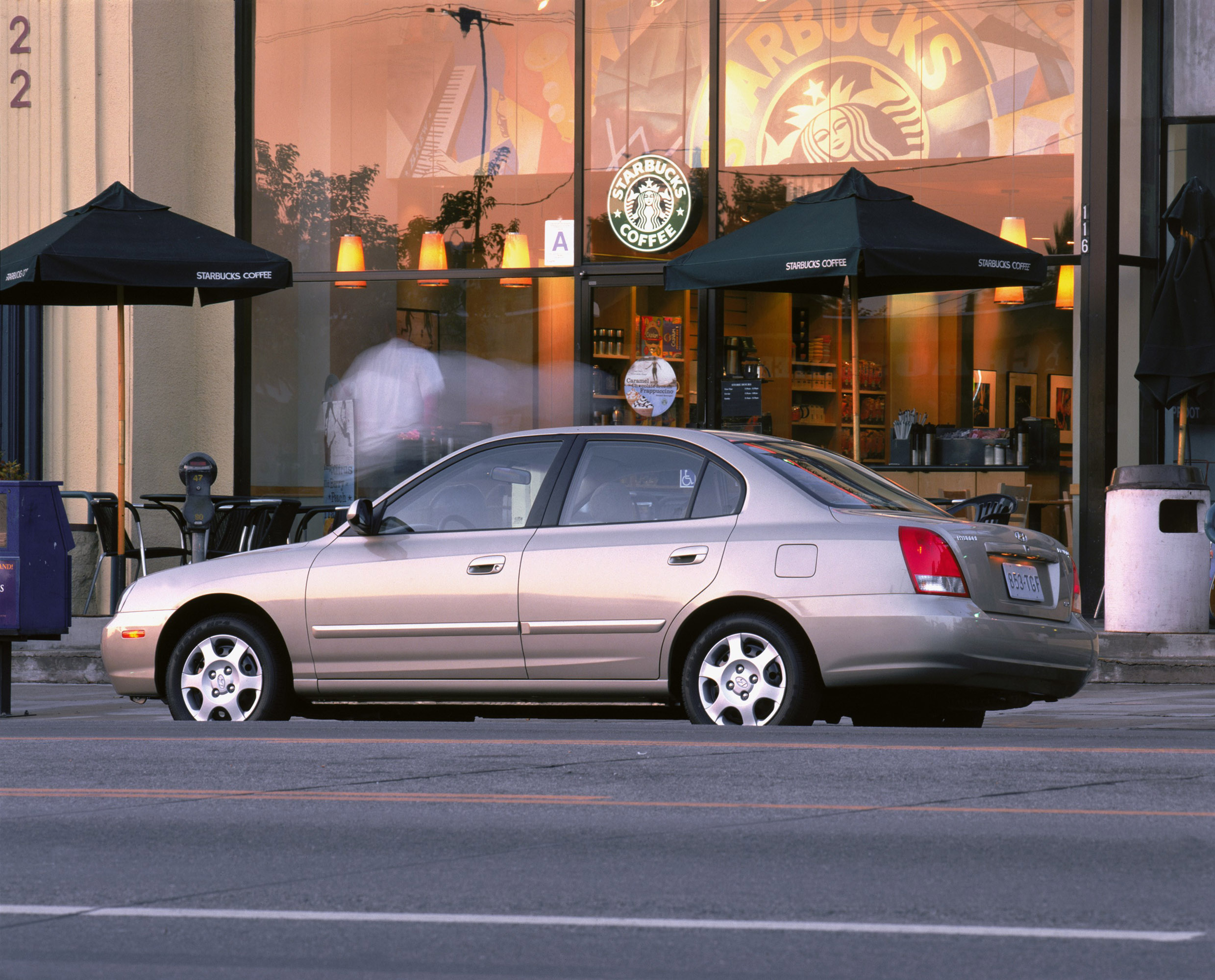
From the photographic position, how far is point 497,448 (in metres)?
8.73

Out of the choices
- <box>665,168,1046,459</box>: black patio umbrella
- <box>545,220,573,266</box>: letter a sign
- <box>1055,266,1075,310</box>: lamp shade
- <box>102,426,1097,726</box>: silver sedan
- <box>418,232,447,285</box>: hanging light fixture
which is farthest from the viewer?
<box>418,232,447,285</box>: hanging light fixture

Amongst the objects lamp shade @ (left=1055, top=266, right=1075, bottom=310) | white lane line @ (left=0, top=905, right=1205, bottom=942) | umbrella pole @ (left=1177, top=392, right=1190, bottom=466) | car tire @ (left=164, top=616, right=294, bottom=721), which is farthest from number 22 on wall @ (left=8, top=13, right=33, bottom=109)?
white lane line @ (left=0, top=905, right=1205, bottom=942)

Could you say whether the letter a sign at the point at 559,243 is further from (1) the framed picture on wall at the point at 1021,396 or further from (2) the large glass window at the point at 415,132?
(1) the framed picture on wall at the point at 1021,396

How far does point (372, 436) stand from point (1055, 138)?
6.33 metres

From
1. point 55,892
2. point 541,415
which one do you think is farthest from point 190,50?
point 55,892

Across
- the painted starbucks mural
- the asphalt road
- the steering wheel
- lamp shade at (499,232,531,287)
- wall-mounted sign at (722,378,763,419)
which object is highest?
the painted starbucks mural

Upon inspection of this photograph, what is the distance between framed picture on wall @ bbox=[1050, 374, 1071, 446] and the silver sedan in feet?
20.5

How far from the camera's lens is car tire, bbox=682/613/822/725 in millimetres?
7723

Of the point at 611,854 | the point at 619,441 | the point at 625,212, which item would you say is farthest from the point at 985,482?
the point at 611,854

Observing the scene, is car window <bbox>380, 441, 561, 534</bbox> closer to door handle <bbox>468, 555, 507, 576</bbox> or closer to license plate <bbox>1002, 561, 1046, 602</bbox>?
door handle <bbox>468, 555, 507, 576</bbox>

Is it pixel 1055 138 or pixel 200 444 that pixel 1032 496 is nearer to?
pixel 1055 138

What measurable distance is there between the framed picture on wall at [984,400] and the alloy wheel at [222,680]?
7.86 m

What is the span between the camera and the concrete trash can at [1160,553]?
11.6 m

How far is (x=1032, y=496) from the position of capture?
577 inches
